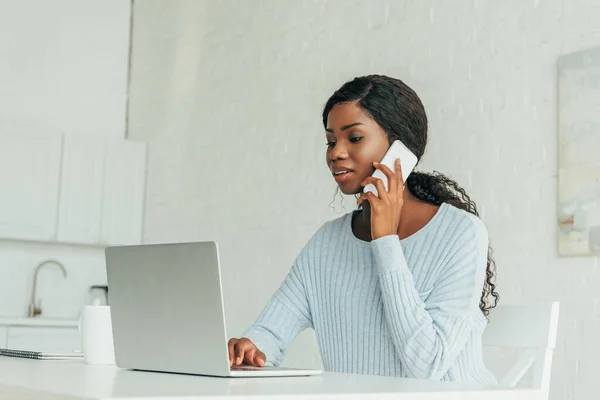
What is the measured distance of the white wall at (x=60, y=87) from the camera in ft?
19.9

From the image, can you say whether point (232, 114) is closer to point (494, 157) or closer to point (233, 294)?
point (233, 294)

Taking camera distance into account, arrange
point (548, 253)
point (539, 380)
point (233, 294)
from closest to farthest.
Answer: point (539, 380), point (548, 253), point (233, 294)

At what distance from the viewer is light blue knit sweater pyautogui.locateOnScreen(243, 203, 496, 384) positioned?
2018mm

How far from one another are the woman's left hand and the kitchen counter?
381 centimetres

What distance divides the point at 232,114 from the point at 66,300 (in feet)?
6.11

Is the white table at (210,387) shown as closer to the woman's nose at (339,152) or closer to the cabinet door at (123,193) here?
the woman's nose at (339,152)

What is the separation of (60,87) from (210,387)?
530cm

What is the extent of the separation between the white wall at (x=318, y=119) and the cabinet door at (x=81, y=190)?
38 cm

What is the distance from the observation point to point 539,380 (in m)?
2.25

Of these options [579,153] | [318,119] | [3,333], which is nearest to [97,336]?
[579,153]

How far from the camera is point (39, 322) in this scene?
219 inches

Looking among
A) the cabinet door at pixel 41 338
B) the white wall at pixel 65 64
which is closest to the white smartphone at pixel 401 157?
the cabinet door at pixel 41 338

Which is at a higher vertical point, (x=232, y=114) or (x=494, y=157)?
(x=232, y=114)

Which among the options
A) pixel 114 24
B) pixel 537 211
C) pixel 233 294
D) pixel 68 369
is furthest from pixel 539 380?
pixel 114 24
